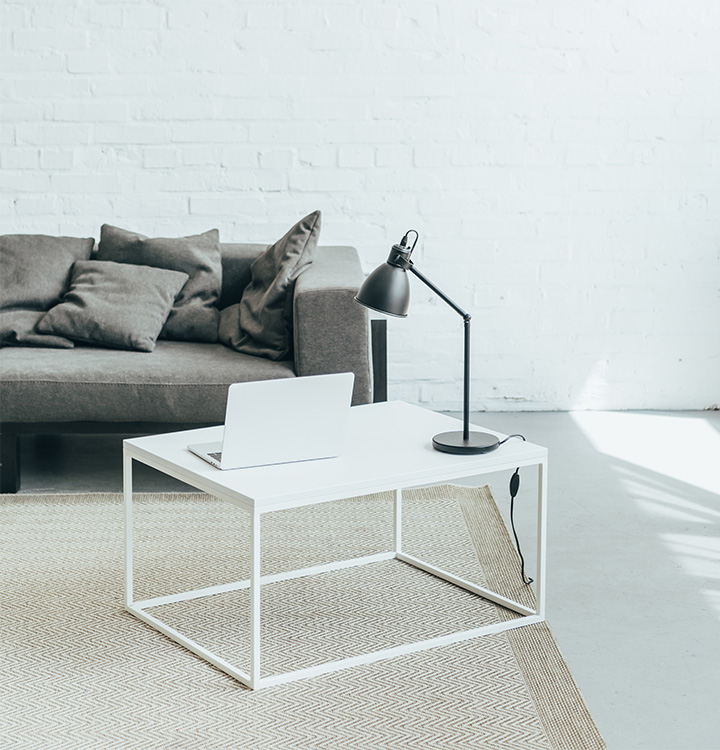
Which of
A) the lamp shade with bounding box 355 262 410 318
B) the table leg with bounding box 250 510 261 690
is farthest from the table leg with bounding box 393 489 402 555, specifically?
the table leg with bounding box 250 510 261 690

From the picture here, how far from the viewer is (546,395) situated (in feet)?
15.3

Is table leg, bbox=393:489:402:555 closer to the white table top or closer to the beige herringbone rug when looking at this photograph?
the beige herringbone rug

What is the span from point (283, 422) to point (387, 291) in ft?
1.19

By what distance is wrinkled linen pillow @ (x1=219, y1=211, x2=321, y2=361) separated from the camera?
3.49m

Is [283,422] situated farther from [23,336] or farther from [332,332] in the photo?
[23,336]

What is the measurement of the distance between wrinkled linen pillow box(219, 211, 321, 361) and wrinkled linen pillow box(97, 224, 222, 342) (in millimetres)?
81

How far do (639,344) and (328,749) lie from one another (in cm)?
322

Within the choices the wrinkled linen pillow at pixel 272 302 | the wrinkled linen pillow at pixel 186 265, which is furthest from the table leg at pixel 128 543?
the wrinkled linen pillow at pixel 186 265

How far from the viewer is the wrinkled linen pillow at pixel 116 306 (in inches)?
138

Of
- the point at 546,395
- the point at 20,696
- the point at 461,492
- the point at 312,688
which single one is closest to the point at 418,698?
the point at 312,688

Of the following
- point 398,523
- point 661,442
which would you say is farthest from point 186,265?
point 661,442

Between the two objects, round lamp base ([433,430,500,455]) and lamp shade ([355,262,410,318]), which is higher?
lamp shade ([355,262,410,318])

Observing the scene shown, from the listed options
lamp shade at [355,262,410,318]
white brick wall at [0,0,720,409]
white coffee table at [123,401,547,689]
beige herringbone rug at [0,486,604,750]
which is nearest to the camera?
beige herringbone rug at [0,486,604,750]

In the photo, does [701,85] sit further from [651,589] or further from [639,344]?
[651,589]
